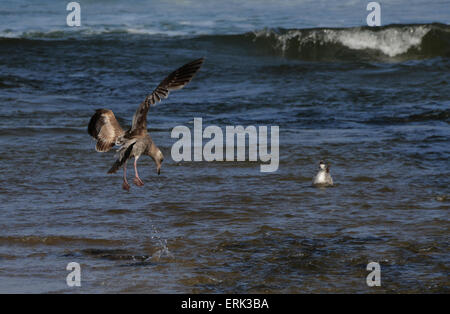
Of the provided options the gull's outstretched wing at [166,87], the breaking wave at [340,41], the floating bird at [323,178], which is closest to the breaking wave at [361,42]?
the breaking wave at [340,41]

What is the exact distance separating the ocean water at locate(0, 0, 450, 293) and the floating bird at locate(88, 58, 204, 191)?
23.3 inches

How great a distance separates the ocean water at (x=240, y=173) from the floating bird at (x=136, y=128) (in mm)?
592

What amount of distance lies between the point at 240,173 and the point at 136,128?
2.09 m

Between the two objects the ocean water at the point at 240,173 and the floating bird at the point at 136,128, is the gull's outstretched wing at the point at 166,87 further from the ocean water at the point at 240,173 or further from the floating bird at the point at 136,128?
the ocean water at the point at 240,173

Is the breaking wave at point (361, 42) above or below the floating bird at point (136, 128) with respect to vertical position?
above

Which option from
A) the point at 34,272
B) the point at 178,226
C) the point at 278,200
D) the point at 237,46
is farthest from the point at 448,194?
the point at 237,46

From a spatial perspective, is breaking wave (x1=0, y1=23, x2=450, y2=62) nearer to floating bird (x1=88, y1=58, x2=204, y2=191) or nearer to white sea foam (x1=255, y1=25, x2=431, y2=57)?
white sea foam (x1=255, y1=25, x2=431, y2=57)

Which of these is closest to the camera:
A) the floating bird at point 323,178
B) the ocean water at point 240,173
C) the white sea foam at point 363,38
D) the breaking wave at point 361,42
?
the ocean water at point 240,173

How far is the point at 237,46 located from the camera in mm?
18203

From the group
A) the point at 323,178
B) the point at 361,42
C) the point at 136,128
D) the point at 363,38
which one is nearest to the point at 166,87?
the point at 136,128

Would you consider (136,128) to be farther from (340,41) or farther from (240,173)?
(340,41)

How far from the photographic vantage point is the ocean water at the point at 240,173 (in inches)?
210

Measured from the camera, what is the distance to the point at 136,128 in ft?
20.0

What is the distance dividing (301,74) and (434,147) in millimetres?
5844
